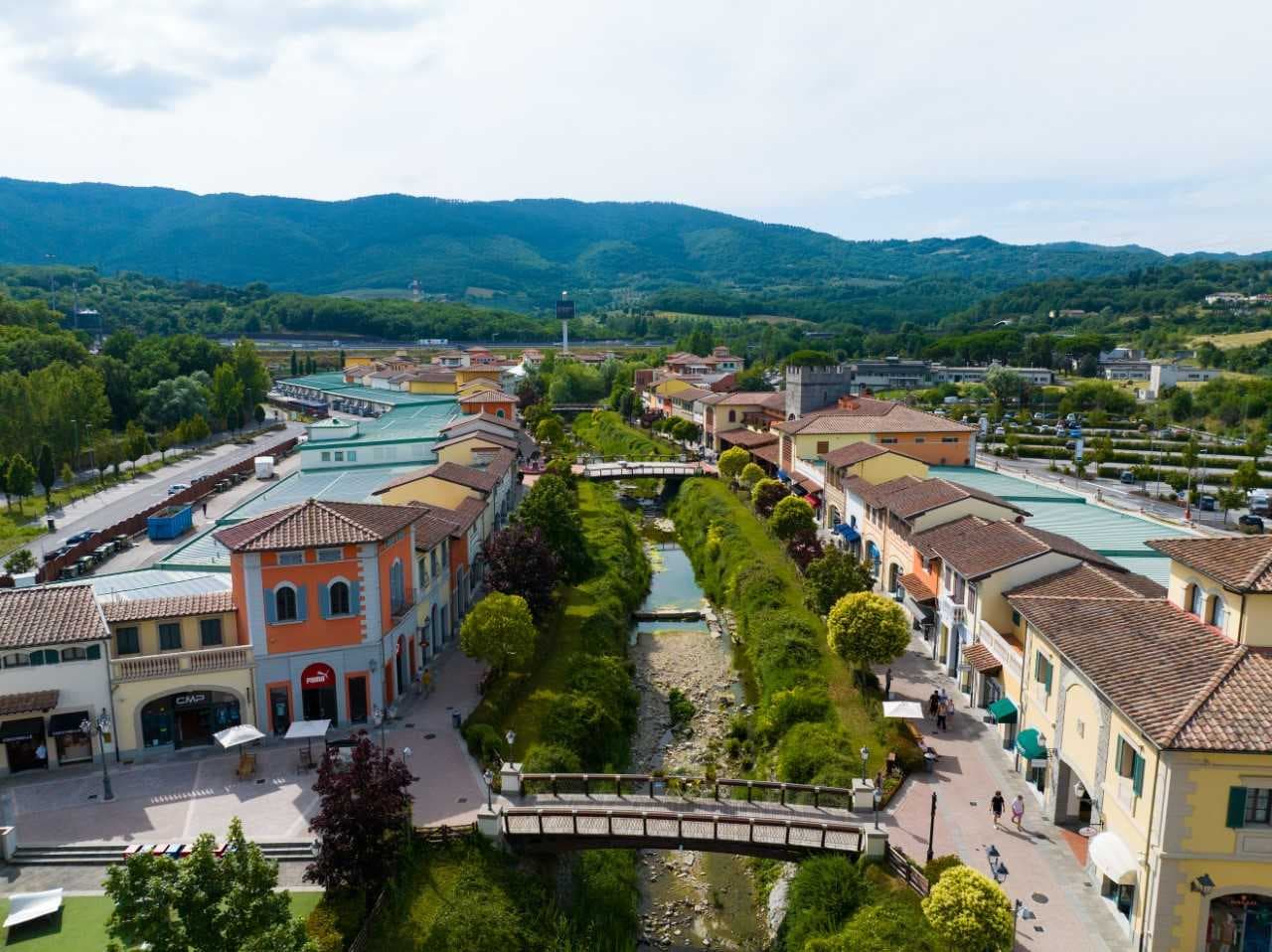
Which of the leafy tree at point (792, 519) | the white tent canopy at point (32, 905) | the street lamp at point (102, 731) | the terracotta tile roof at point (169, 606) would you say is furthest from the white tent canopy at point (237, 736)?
the leafy tree at point (792, 519)

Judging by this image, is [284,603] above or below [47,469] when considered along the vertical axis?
above

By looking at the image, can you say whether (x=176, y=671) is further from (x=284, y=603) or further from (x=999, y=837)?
(x=999, y=837)

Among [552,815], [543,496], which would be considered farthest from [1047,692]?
[543,496]

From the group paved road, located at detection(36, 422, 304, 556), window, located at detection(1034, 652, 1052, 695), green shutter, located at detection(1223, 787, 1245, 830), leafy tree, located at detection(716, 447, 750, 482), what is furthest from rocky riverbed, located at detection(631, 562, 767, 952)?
paved road, located at detection(36, 422, 304, 556)

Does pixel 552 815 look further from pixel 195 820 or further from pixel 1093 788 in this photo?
pixel 1093 788

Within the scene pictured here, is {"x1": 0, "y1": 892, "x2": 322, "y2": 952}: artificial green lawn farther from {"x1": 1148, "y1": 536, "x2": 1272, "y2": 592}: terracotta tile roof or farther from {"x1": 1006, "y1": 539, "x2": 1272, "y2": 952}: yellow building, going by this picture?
{"x1": 1148, "y1": 536, "x2": 1272, "y2": 592}: terracotta tile roof

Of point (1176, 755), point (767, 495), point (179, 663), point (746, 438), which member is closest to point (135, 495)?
point (179, 663)
